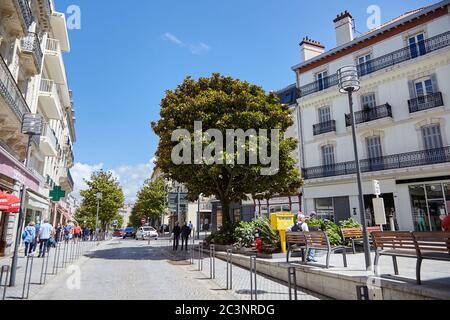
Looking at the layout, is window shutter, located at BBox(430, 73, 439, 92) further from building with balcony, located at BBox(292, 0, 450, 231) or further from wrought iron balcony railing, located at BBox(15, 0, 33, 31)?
wrought iron balcony railing, located at BBox(15, 0, 33, 31)

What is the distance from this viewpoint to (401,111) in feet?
68.9

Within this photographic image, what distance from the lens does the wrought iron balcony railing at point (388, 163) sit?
61.6 feet

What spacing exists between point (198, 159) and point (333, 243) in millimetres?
6529

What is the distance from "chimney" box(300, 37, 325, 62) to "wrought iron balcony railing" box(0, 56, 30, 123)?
72.6 feet

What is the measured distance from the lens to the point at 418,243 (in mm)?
5426

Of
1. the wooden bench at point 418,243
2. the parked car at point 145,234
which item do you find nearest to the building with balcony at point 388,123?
the wooden bench at point 418,243

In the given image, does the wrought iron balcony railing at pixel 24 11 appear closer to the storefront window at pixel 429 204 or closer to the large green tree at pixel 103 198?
the storefront window at pixel 429 204

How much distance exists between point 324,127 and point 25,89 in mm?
20510

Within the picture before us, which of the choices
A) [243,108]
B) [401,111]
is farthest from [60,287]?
[401,111]

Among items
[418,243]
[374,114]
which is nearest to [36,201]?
[418,243]

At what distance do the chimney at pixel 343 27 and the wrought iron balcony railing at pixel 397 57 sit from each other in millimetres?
3080

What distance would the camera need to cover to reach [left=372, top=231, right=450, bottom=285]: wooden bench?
5.00 metres

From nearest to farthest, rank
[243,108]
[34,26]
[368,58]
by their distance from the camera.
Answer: [243,108], [34,26], [368,58]

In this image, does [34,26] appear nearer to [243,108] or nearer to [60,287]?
[243,108]
